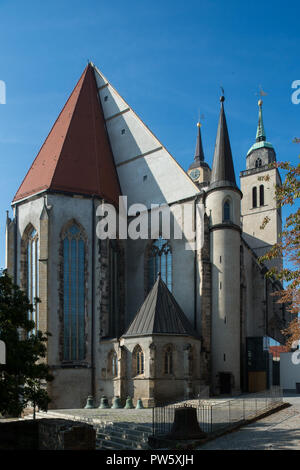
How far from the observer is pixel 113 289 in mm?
32094

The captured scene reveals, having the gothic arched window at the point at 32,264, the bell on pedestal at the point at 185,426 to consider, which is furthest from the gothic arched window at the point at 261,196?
the bell on pedestal at the point at 185,426

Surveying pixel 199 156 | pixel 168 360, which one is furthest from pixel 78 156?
pixel 199 156

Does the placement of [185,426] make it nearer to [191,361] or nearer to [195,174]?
[191,361]

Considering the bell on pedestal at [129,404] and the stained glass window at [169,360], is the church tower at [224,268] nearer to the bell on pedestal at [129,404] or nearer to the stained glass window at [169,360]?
the stained glass window at [169,360]

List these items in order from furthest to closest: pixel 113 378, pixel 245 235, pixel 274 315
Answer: pixel 245 235
pixel 274 315
pixel 113 378

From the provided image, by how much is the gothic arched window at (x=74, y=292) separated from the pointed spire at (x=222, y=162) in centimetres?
924

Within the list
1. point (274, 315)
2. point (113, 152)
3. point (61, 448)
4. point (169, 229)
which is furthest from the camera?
point (274, 315)

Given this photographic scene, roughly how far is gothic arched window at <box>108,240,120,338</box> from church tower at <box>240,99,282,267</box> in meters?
22.9

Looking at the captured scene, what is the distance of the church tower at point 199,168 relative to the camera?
6562 cm

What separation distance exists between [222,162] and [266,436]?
19.7 meters

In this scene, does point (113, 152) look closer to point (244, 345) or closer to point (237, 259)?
point (237, 259)

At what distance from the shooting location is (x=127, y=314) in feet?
108

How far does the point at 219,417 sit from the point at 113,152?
78.1 ft

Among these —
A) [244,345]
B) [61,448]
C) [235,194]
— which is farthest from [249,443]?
[235,194]
